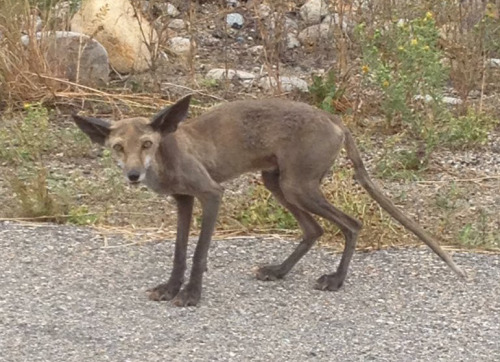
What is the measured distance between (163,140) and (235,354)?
1485 millimetres

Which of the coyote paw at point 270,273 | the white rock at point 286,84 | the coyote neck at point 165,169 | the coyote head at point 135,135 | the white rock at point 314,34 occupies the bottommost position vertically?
the coyote paw at point 270,273

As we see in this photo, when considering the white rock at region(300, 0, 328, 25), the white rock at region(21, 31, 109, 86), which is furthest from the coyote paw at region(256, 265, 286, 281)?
the white rock at region(300, 0, 328, 25)

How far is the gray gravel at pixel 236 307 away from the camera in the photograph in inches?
214

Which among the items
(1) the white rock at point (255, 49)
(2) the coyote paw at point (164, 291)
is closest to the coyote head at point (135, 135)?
(2) the coyote paw at point (164, 291)

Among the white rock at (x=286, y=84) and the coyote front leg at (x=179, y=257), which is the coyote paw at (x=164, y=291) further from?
the white rock at (x=286, y=84)

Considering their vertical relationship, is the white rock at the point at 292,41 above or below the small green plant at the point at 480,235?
above

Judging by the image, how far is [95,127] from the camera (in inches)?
244

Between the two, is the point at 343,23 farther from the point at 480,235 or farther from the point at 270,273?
the point at 270,273

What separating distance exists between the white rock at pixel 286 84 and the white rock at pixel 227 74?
1.07 ft

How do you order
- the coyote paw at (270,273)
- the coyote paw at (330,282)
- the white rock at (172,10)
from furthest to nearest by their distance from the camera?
the white rock at (172,10) → the coyote paw at (270,273) → the coyote paw at (330,282)

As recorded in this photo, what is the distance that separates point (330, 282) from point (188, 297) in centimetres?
86

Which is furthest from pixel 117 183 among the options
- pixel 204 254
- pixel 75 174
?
pixel 204 254

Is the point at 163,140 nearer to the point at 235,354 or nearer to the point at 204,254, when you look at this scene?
the point at 204,254

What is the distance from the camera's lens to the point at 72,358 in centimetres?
526
